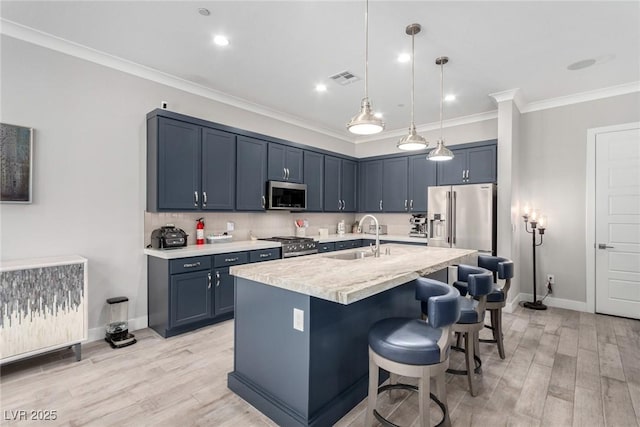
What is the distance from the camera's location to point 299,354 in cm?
185

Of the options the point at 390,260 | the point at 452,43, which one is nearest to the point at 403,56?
the point at 452,43

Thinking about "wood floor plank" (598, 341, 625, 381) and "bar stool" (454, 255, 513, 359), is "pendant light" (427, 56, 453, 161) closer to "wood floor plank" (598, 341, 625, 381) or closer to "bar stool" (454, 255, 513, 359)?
"bar stool" (454, 255, 513, 359)

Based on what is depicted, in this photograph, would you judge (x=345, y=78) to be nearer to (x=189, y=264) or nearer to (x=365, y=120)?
(x=365, y=120)

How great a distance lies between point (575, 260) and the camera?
4.38 metres

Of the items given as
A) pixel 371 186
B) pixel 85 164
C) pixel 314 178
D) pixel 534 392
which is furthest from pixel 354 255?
pixel 371 186

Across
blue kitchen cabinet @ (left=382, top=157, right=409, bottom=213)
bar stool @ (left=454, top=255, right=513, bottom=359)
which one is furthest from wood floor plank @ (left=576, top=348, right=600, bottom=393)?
blue kitchen cabinet @ (left=382, top=157, right=409, bottom=213)

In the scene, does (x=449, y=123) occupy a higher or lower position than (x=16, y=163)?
higher

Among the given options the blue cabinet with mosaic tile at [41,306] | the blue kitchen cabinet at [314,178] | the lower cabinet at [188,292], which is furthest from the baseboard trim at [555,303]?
the blue cabinet with mosaic tile at [41,306]

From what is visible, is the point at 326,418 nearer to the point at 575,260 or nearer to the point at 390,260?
the point at 390,260

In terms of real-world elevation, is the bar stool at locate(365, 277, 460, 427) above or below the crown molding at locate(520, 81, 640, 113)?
below

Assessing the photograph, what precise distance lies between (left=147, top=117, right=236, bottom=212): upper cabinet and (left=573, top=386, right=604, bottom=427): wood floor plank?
388cm

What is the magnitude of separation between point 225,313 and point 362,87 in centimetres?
337

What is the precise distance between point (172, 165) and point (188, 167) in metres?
0.19

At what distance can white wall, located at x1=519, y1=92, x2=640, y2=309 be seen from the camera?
4293 mm
